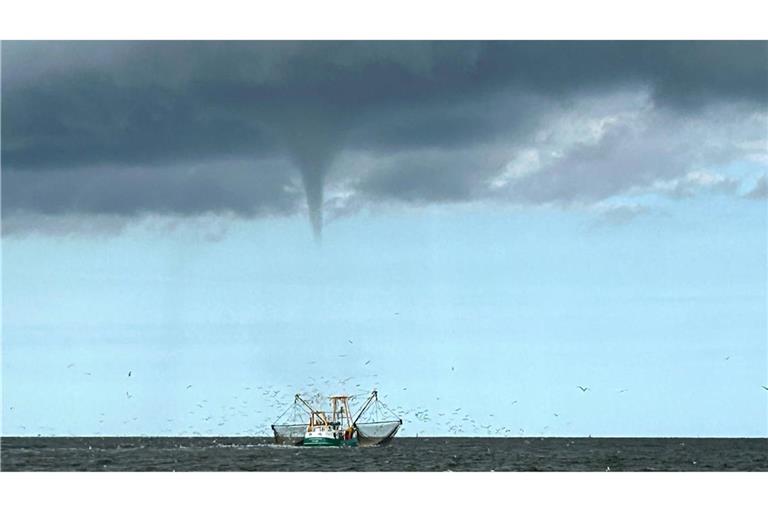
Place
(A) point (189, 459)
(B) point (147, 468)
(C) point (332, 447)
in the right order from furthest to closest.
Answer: (C) point (332, 447) → (A) point (189, 459) → (B) point (147, 468)

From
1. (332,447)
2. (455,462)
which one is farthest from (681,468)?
(332,447)

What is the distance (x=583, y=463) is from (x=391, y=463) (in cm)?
3653

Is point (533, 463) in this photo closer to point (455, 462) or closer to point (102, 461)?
point (455, 462)

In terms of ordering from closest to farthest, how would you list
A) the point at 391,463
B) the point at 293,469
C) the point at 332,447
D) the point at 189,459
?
the point at 293,469, the point at 391,463, the point at 189,459, the point at 332,447

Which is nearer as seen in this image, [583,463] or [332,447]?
[583,463]

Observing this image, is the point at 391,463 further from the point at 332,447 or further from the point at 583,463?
the point at 332,447

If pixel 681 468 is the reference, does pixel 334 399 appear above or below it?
above

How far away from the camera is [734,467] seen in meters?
166

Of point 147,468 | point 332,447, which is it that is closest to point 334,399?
point 332,447

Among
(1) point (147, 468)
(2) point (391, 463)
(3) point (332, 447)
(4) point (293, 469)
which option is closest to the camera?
(4) point (293, 469)

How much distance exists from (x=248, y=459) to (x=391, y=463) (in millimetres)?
20063

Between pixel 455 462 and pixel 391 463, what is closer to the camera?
pixel 391 463

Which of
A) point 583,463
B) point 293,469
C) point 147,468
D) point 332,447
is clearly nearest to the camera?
point 293,469

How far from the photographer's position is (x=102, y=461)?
15500 centimetres
